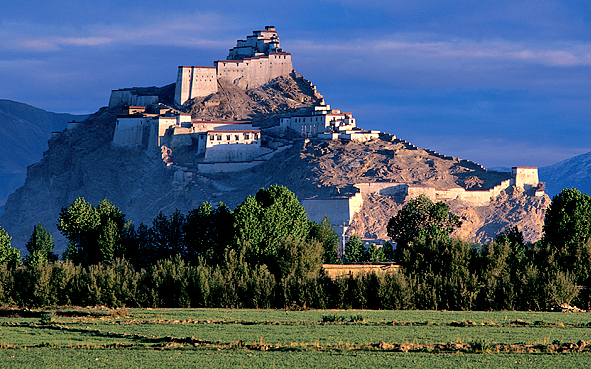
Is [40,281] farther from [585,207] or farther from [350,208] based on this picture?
[350,208]

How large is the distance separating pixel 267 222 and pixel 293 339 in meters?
29.7

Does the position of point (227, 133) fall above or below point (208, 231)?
above

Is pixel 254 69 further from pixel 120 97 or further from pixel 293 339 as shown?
pixel 293 339

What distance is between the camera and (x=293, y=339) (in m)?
33.1

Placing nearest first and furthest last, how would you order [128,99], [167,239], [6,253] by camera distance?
[6,253] < [167,239] < [128,99]

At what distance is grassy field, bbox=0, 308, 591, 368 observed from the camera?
28969mm

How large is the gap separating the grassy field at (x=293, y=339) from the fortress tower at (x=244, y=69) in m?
87.3

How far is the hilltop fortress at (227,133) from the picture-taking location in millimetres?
108812

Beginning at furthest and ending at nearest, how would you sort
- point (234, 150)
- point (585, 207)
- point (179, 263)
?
point (234, 150), point (585, 207), point (179, 263)

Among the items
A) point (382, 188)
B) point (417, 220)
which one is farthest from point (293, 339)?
point (382, 188)

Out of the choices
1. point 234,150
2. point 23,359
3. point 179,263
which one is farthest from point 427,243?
point 234,150

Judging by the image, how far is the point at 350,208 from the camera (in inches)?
3846

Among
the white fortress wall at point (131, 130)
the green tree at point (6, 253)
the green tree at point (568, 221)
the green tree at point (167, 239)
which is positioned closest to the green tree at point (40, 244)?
the green tree at point (6, 253)

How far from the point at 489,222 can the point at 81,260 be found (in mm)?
53050
